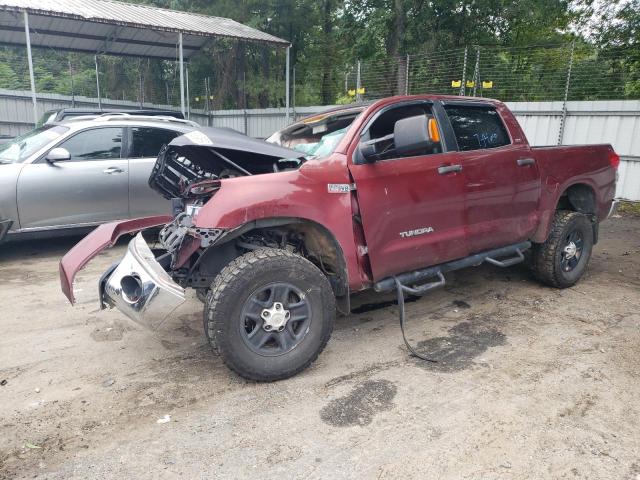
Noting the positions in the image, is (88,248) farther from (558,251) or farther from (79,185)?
(558,251)

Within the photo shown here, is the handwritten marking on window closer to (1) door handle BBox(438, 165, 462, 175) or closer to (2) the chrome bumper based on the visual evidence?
(1) door handle BBox(438, 165, 462, 175)

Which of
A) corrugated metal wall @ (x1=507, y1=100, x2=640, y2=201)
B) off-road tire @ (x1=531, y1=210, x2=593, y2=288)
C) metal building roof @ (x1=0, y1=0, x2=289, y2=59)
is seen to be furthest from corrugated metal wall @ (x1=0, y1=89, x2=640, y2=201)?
metal building roof @ (x1=0, y1=0, x2=289, y2=59)

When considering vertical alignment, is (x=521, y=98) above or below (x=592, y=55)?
below

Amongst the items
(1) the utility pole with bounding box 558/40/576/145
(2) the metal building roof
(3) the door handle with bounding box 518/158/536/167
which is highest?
(2) the metal building roof

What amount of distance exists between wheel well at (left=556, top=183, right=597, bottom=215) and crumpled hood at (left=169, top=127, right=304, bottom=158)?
11.2 feet

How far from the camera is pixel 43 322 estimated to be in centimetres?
425

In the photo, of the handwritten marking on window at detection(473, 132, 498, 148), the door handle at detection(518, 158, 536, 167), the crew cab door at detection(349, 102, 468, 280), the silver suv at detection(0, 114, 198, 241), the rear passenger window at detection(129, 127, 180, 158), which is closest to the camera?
the crew cab door at detection(349, 102, 468, 280)

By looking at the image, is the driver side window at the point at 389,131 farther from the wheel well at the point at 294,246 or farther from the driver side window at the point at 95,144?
the driver side window at the point at 95,144

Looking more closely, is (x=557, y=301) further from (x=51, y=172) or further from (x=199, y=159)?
(x=51, y=172)

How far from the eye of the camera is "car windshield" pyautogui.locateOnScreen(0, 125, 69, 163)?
236 inches

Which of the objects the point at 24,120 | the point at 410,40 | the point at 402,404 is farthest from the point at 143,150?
the point at 24,120

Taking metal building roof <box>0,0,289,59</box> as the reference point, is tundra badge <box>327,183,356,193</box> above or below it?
below

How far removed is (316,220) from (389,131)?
1.25 metres

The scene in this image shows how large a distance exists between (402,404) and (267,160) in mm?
1895
